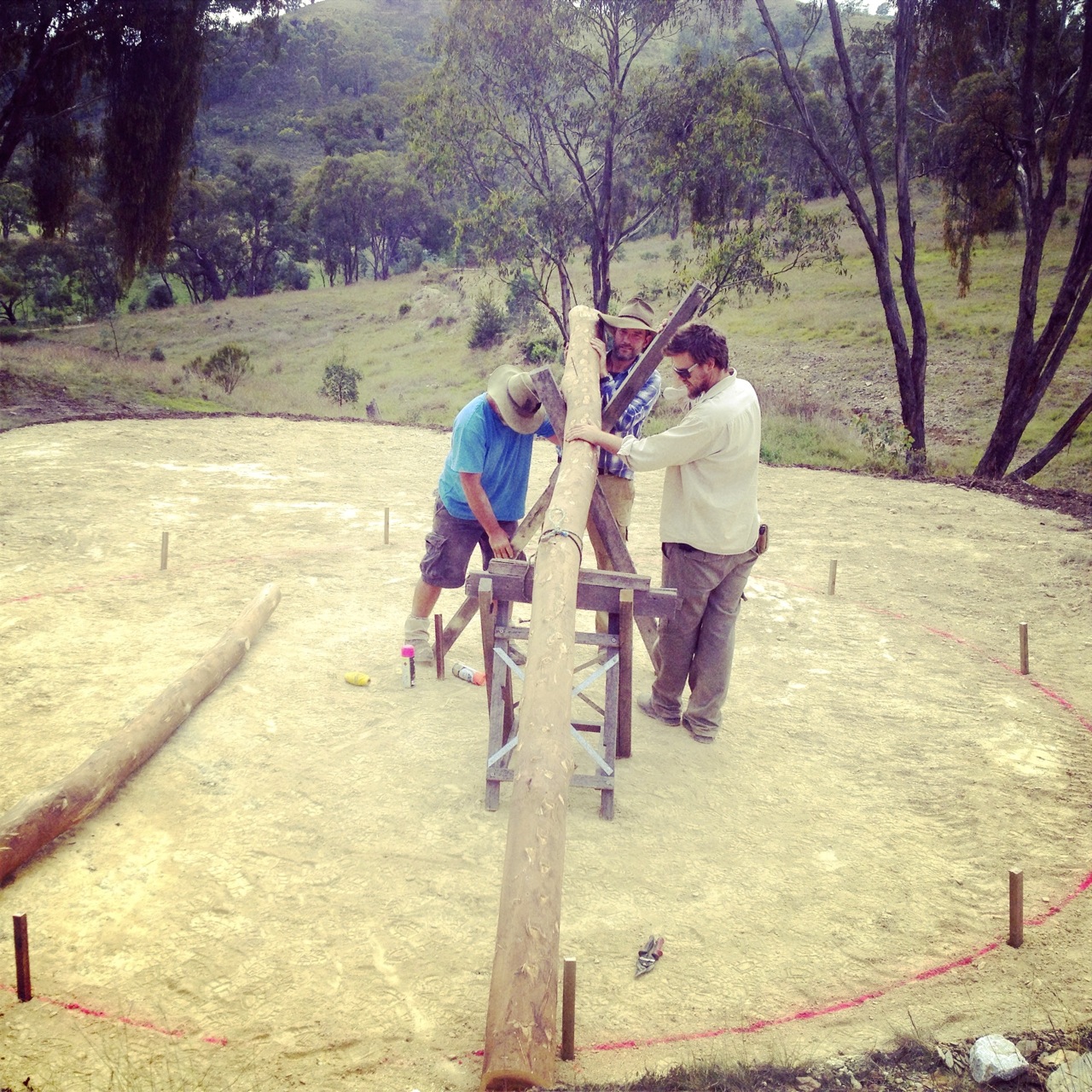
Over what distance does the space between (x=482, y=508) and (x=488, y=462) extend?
336mm

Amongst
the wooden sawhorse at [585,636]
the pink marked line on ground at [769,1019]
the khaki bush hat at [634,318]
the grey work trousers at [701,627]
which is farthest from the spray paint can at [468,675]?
the pink marked line on ground at [769,1019]

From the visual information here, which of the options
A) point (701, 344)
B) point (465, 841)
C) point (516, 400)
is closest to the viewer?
point (465, 841)

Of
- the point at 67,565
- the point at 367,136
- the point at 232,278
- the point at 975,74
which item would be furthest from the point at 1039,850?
the point at 367,136

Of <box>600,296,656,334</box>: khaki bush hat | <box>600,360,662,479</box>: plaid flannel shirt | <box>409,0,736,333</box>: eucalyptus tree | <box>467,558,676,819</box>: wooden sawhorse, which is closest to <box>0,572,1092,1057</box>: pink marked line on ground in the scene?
<box>467,558,676,819</box>: wooden sawhorse

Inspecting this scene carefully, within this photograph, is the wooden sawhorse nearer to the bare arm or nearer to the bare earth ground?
the bare earth ground

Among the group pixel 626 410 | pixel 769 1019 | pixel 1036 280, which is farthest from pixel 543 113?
pixel 769 1019

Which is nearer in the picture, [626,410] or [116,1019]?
[116,1019]

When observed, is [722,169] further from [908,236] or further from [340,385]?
[340,385]

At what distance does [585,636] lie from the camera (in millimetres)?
5270

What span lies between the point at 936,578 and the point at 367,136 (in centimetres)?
6143

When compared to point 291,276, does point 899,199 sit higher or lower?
lower

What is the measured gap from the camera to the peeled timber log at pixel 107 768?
161 inches

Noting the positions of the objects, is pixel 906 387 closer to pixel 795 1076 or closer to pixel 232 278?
pixel 795 1076

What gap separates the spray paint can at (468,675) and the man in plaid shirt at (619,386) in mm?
892
